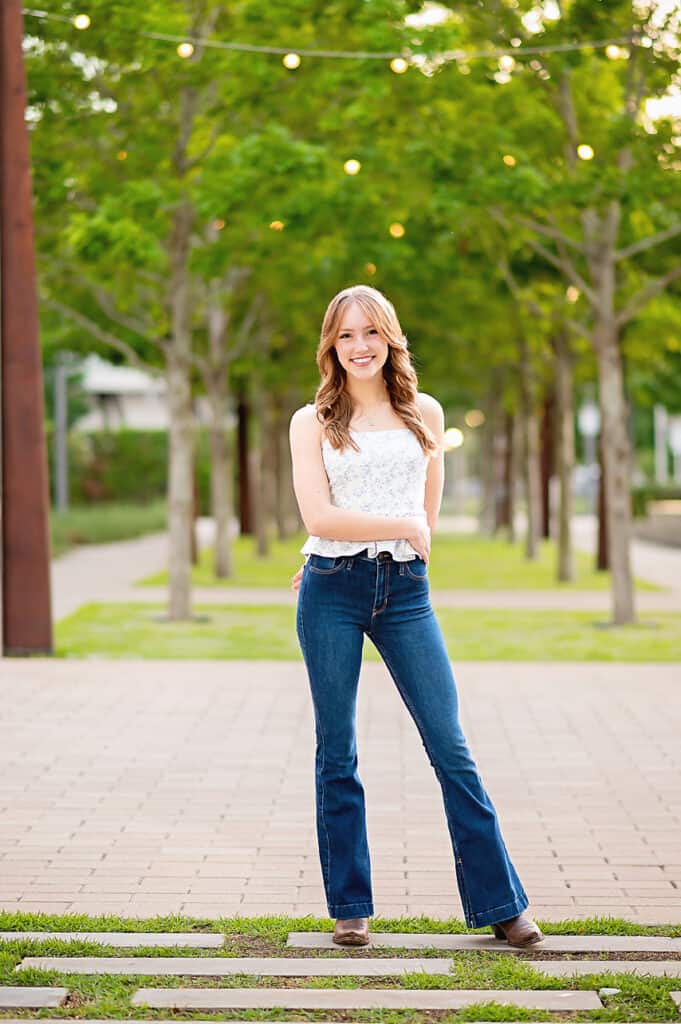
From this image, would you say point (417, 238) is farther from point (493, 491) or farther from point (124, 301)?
point (493, 491)

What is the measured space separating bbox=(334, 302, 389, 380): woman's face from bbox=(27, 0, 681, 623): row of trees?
379 inches

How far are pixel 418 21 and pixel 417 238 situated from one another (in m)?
3.19

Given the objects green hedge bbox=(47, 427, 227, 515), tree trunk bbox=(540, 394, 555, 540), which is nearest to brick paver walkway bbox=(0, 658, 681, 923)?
tree trunk bbox=(540, 394, 555, 540)

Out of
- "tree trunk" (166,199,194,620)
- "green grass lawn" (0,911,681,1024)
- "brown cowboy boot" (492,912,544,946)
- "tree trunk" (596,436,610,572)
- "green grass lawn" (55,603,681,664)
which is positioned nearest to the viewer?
"green grass lawn" (0,911,681,1024)

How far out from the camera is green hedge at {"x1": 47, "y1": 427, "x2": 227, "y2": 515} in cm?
5388

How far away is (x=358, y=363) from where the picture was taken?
189 inches

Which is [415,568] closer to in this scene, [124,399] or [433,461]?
[433,461]

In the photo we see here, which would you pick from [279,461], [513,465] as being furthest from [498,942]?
[513,465]

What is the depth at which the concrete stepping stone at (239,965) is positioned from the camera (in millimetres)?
4617

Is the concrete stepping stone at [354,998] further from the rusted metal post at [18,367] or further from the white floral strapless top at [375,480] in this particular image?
the rusted metal post at [18,367]

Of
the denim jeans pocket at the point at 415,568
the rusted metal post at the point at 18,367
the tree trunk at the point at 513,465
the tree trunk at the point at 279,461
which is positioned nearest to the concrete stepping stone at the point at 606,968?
the denim jeans pocket at the point at 415,568

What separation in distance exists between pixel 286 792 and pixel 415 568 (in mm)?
2904

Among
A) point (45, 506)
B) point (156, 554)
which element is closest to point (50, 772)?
point (45, 506)

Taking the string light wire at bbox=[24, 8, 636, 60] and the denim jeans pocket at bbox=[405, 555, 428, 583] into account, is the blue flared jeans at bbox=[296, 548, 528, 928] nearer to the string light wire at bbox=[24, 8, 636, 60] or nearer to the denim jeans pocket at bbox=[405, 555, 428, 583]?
the denim jeans pocket at bbox=[405, 555, 428, 583]
